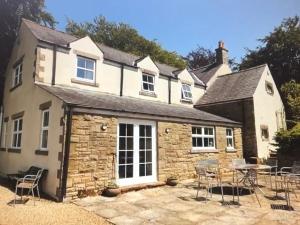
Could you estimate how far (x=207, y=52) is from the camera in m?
35.7

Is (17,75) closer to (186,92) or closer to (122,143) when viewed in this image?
(122,143)

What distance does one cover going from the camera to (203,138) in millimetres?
13461

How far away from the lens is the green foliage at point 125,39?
36125 mm

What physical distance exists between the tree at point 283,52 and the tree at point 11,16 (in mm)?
22767

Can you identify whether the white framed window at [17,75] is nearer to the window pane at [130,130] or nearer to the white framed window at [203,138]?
the window pane at [130,130]

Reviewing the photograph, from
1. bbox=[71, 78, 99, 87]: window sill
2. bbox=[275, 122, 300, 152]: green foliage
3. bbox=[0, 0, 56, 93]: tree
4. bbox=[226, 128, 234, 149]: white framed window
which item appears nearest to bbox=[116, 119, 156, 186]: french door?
bbox=[71, 78, 99, 87]: window sill

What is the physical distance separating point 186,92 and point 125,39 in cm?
2074

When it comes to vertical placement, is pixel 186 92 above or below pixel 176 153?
above

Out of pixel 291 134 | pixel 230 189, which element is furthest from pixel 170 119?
pixel 291 134

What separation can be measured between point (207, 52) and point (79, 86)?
26.6 meters

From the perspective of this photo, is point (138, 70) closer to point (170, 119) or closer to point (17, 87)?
point (170, 119)

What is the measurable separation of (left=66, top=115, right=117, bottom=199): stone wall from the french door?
0.42 metres

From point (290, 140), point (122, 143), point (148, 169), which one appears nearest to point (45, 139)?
point (122, 143)

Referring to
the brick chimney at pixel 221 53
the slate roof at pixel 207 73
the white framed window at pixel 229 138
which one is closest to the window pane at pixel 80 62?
the white framed window at pixel 229 138
